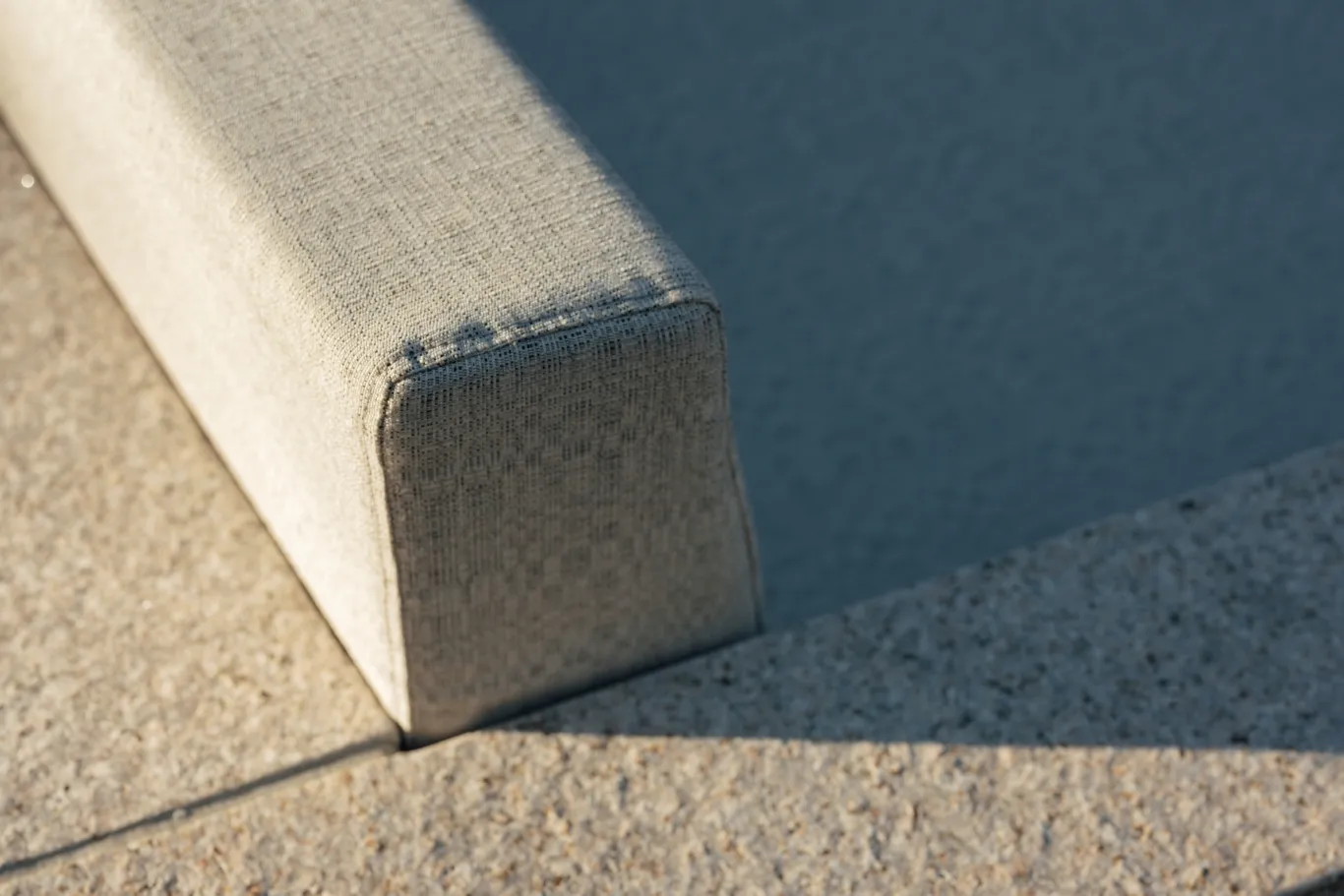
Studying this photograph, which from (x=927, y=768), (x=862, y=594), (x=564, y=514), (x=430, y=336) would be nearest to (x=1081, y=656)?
(x=927, y=768)

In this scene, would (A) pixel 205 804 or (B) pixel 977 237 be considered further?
(B) pixel 977 237

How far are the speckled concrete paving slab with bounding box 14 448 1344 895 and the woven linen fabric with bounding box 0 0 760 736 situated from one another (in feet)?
0.28

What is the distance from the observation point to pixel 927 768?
1.68m

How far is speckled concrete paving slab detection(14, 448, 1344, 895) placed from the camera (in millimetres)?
1606

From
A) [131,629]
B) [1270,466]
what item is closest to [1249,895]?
[1270,466]

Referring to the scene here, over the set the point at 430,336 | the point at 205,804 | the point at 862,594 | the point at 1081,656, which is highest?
the point at 430,336

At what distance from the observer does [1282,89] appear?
8.55 ft

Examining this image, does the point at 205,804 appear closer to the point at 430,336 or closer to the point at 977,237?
the point at 430,336

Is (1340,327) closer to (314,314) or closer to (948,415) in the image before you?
(948,415)

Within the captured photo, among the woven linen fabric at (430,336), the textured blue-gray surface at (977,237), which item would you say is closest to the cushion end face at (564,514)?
the woven linen fabric at (430,336)

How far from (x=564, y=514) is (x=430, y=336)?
0.81 ft

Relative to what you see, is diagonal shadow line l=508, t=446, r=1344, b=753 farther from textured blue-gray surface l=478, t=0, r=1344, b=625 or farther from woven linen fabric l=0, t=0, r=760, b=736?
textured blue-gray surface l=478, t=0, r=1344, b=625

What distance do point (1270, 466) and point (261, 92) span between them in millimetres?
1106

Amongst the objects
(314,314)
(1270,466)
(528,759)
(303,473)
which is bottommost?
(1270,466)
